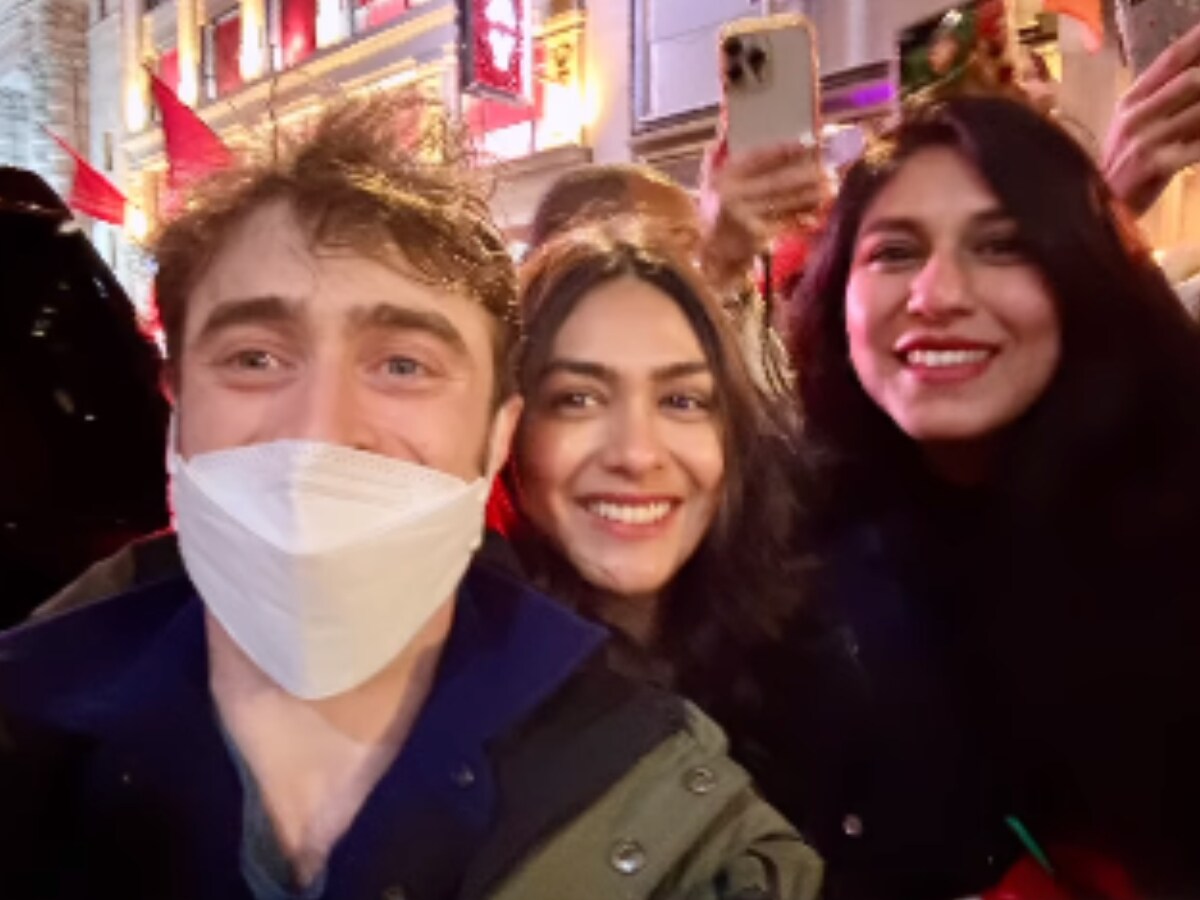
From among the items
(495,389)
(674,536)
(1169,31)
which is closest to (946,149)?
(1169,31)

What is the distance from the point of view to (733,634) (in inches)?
82.1

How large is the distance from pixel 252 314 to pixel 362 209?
19cm

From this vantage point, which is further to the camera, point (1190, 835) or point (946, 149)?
point (946, 149)

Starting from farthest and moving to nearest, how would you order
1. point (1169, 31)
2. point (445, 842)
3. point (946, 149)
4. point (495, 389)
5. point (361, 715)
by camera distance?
point (1169, 31)
point (946, 149)
point (495, 389)
point (361, 715)
point (445, 842)

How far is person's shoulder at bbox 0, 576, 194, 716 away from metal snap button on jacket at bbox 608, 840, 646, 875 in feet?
2.07

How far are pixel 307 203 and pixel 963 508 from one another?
122 cm

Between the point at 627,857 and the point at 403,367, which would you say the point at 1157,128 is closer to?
the point at 403,367

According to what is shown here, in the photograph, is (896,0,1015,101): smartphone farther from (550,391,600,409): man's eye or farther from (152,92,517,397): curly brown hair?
(152,92,517,397): curly brown hair

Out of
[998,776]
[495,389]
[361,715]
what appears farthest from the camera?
[998,776]

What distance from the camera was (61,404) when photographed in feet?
6.51

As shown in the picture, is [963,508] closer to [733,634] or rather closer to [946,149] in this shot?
[733,634]

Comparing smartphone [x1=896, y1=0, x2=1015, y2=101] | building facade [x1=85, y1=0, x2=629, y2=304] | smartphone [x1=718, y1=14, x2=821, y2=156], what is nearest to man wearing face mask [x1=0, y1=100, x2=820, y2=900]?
smartphone [x1=718, y1=14, x2=821, y2=156]

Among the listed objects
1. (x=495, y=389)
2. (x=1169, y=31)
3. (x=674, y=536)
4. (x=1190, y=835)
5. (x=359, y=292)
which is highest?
(x=1169, y=31)

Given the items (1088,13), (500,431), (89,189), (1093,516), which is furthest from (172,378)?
(89,189)
